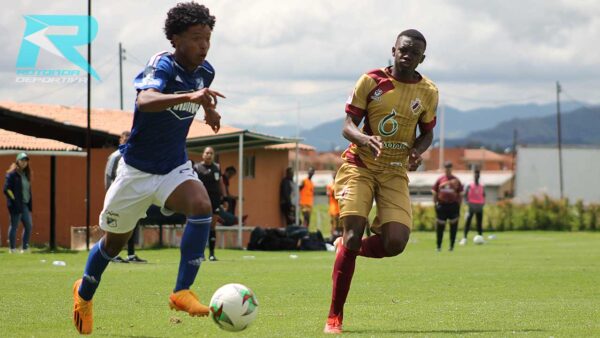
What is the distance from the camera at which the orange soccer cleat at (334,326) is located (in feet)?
29.6

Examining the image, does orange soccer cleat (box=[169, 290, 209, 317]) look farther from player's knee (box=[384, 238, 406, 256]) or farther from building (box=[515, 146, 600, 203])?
building (box=[515, 146, 600, 203])

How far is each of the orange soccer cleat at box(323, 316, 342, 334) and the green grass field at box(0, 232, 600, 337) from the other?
0.15m

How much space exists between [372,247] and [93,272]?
7.89ft

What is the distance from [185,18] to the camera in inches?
343

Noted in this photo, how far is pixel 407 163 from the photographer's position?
970 centimetres

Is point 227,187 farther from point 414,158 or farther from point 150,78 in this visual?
point 150,78

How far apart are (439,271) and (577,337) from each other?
31.4ft

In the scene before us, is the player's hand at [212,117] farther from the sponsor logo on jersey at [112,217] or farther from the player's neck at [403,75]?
the player's neck at [403,75]

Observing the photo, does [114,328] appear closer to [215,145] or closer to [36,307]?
[36,307]

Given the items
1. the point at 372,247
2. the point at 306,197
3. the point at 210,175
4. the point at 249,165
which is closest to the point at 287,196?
the point at 306,197

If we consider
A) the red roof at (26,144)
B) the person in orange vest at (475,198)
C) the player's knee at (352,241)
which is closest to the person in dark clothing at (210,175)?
the red roof at (26,144)

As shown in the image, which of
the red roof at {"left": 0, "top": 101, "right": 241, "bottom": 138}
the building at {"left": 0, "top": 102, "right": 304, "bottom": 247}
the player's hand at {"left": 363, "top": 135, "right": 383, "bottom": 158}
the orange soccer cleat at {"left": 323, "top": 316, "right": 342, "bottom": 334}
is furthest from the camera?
the red roof at {"left": 0, "top": 101, "right": 241, "bottom": 138}

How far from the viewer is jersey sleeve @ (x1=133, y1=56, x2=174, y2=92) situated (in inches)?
334

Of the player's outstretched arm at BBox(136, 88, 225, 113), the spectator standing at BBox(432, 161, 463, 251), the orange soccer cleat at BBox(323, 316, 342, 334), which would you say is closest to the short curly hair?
the player's outstretched arm at BBox(136, 88, 225, 113)
